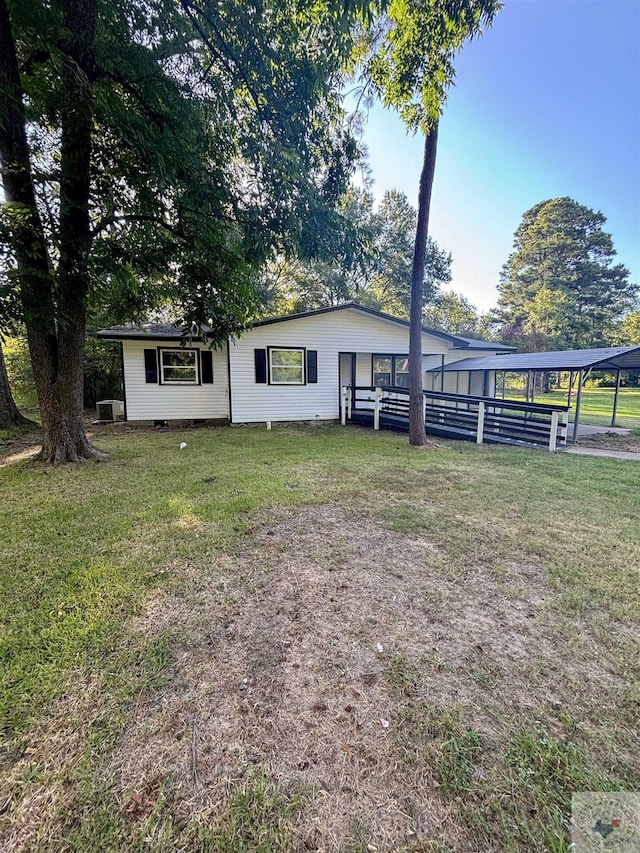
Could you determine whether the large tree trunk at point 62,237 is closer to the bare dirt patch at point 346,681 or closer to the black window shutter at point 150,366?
the black window shutter at point 150,366

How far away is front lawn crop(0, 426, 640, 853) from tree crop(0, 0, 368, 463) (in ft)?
12.4

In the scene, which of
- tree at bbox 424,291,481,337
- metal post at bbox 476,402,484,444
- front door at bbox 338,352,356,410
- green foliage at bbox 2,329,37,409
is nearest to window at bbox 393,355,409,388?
front door at bbox 338,352,356,410

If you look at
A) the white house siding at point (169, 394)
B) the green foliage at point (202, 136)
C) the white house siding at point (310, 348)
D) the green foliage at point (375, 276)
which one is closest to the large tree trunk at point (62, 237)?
the green foliage at point (202, 136)

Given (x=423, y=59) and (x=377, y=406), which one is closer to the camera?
(x=423, y=59)

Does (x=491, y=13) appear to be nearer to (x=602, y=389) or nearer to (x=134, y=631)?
(x=134, y=631)

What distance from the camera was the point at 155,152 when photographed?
→ 465 centimetres

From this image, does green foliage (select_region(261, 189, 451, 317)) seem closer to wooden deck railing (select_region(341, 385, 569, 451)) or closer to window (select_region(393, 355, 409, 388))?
window (select_region(393, 355, 409, 388))

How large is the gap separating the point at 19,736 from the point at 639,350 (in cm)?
1262

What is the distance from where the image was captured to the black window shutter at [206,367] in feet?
36.9

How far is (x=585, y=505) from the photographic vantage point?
4.39 metres

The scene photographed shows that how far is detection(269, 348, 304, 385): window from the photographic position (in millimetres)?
11124

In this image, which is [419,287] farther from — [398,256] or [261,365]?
[398,256]

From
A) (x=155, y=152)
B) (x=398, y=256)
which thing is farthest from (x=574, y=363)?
(x=398, y=256)

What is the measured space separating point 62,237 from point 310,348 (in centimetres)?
705
